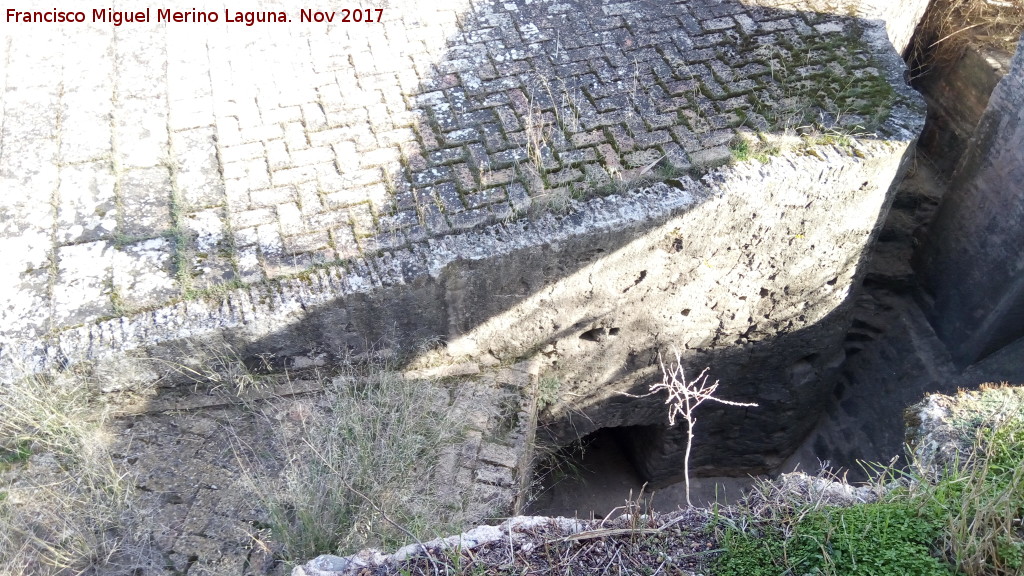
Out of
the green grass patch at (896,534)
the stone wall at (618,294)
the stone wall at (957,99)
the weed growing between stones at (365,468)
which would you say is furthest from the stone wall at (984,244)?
the weed growing between stones at (365,468)

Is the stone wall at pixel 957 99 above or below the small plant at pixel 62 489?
above

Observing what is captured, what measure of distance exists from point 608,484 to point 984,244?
11.1 feet

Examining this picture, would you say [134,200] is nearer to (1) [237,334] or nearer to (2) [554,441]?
(1) [237,334]

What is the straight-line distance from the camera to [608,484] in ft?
20.7

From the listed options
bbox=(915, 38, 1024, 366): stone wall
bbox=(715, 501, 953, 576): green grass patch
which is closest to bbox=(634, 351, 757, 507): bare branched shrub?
bbox=(715, 501, 953, 576): green grass patch

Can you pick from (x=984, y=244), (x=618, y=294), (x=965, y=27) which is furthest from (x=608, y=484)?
(x=965, y=27)

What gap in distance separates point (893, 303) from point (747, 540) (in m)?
4.18

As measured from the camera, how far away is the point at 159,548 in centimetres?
324

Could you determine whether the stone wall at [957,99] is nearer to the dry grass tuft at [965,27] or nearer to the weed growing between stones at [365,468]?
the dry grass tuft at [965,27]

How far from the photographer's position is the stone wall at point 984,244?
4.92 m

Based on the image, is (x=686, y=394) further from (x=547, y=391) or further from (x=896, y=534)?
(x=547, y=391)

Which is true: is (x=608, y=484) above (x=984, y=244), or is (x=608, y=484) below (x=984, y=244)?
below

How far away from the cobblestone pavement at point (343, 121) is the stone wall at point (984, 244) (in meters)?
0.95

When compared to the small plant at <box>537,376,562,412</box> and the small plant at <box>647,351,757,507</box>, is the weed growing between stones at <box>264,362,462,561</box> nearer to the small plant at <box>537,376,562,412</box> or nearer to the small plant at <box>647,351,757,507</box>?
the small plant at <box>537,376,562,412</box>
